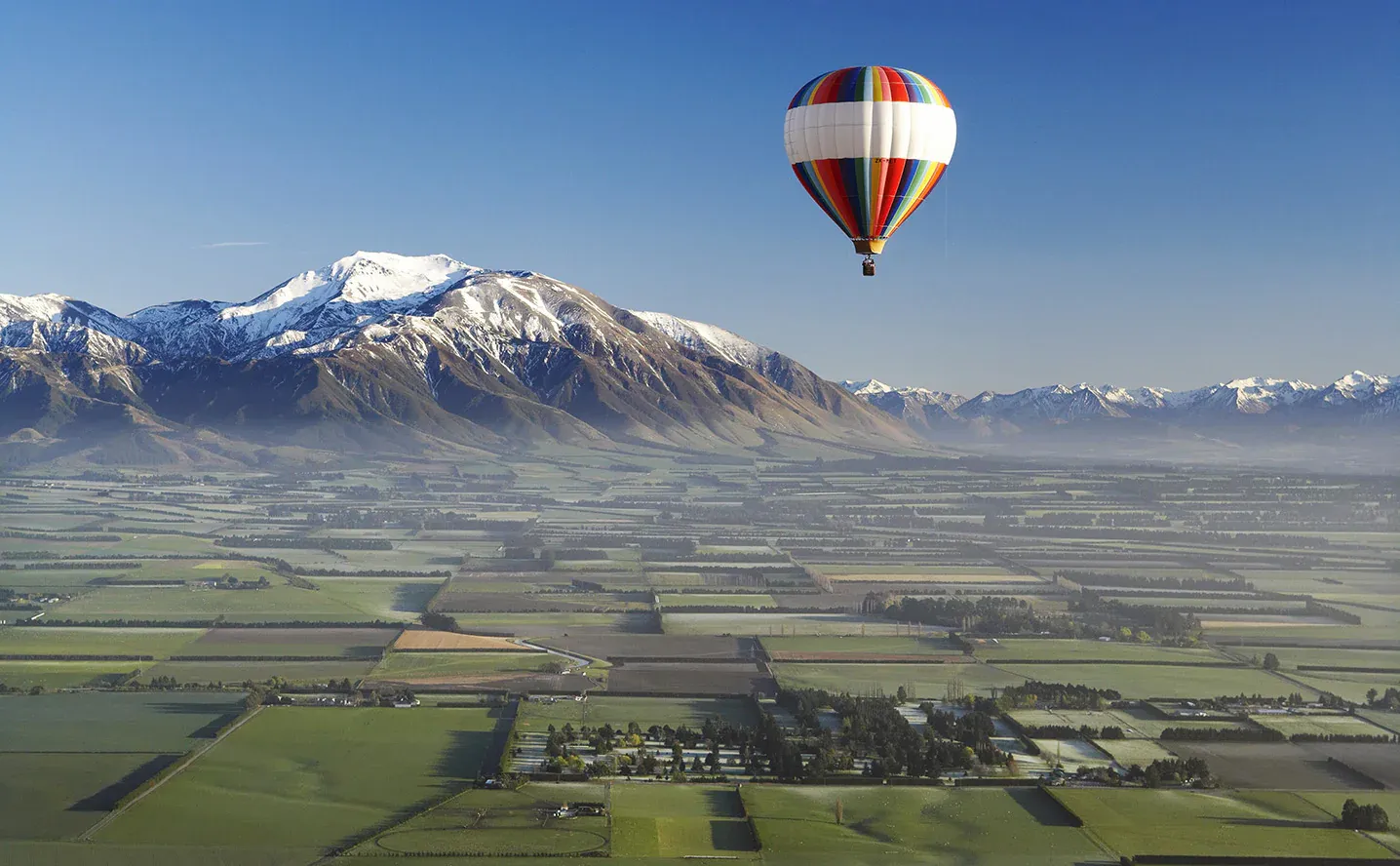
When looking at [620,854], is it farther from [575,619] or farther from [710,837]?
[575,619]

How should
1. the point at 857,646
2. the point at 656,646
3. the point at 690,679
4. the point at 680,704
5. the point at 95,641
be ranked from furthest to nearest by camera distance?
1. the point at 95,641
2. the point at 857,646
3. the point at 656,646
4. the point at 690,679
5. the point at 680,704

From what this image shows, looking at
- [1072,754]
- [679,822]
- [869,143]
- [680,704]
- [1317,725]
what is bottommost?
[679,822]

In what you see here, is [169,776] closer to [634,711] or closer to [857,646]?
[634,711]

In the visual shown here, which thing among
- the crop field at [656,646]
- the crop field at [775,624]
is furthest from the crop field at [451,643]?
the crop field at [775,624]

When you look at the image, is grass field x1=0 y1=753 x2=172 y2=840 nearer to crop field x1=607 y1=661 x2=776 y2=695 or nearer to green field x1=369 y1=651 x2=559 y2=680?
green field x1=369 y1=651 x2=559 y2=680

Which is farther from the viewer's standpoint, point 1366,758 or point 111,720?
point 111,720

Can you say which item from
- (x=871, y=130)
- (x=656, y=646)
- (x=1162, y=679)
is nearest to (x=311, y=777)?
(x=656, y=646)

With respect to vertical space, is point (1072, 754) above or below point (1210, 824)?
above

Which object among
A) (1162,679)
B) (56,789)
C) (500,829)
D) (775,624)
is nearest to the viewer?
(500,829)
